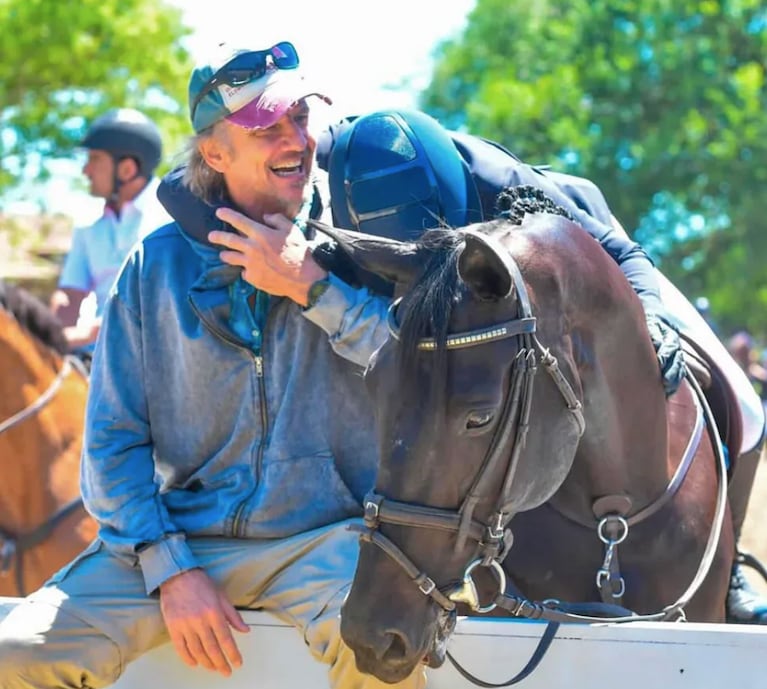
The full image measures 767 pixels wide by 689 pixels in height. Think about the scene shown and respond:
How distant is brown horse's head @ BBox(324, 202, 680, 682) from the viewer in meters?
2.29

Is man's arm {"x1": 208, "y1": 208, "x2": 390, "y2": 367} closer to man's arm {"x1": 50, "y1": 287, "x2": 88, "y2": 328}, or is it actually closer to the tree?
man's arm {"x1": 50, "y1": 287, "x2": 88, "y2": 328}

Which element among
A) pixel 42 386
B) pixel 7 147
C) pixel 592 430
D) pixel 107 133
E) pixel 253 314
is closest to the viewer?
pixel 592 430

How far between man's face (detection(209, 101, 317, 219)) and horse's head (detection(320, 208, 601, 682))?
26.7 inches

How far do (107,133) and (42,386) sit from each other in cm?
185

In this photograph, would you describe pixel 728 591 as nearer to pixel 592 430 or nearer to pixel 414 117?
pixel 592 430

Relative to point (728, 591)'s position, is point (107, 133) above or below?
above

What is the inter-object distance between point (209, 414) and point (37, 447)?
2427mm

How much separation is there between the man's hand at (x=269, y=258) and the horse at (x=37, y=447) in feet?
8.45

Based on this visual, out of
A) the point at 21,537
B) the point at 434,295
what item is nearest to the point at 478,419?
the point at 434,295

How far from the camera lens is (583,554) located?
2912 mm

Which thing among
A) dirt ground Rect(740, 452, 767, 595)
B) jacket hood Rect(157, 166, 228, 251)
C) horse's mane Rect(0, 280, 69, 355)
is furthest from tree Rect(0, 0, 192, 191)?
jacket hood Rect(157, 166, 228, 251)

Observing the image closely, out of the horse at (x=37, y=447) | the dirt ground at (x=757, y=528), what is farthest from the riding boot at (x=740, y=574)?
the dirt ground at (x=757, y=528)

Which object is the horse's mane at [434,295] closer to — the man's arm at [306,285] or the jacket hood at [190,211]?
the man's arm at [306,285]

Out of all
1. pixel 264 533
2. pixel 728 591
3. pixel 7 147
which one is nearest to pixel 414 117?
pixel 264 533
